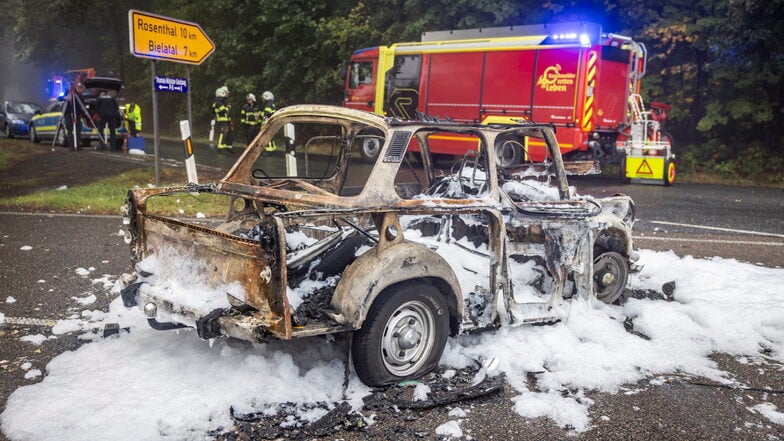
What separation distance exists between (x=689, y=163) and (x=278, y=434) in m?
17.7

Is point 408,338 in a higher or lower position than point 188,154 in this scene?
lower

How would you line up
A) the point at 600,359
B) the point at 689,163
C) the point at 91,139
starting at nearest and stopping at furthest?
the point at 600,359 < the point at 689,163 < the point at 91,139

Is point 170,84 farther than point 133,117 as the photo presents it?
No

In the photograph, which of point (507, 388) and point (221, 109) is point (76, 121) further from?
point (507, 388)

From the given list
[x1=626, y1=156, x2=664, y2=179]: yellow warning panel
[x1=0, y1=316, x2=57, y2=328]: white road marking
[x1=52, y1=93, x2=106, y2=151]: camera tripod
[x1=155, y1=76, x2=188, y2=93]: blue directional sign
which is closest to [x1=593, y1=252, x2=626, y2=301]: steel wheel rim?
[x1=0, y1=316, x2=57, y2=328]: white road marking

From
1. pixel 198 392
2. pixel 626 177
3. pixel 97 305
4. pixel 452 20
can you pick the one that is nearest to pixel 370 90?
pixel 452 20

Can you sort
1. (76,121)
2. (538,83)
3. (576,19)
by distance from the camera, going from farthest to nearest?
(76,121)
(576,19)
(538,83)

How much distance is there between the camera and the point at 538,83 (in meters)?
16.2

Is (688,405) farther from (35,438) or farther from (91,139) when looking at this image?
(91,139)

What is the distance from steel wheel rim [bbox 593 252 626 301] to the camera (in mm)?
5820

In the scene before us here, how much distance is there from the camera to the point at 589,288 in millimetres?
5359

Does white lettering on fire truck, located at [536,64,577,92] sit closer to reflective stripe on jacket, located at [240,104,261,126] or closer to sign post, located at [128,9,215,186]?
reflective stripe on jacket, located at [240,104,261,126]

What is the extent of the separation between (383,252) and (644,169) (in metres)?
13.2

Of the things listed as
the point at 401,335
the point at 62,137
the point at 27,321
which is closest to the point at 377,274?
the point at 401,335
